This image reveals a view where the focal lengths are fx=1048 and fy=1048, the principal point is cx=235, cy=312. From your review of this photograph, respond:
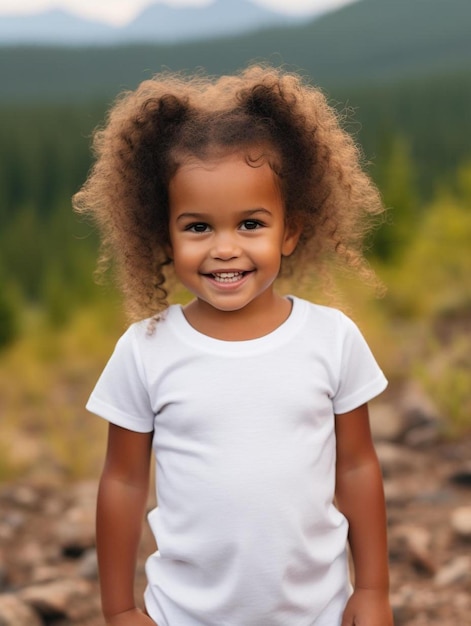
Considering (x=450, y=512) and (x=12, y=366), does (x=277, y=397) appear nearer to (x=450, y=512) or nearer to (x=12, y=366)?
(x=450, y=512)

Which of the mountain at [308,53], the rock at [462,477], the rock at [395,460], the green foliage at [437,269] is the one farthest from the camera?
the mountain at [308,53]

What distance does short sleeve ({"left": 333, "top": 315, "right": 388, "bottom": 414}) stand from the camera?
2.21 m

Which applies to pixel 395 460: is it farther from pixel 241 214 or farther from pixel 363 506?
pixel 241 214

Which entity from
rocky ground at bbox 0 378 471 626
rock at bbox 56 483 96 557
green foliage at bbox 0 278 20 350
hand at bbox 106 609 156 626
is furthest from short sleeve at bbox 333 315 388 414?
green foliage at bbox 0 278 20 350

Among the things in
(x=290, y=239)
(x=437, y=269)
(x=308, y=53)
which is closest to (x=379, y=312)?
(x=437, y=269)

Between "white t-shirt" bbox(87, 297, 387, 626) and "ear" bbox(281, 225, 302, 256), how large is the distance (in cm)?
17

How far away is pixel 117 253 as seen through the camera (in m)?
2.43

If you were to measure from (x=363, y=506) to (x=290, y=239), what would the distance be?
1.97 ft

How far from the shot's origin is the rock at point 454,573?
3.60m

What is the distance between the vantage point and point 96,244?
17.4 metres

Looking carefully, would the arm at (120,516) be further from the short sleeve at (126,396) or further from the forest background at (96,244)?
the forest background at (96,244)

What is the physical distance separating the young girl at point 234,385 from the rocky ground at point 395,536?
1334 mm

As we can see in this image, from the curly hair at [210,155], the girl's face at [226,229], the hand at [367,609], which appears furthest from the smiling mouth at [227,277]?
the hand at [367,609]

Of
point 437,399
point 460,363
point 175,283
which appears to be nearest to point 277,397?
point 175,283
